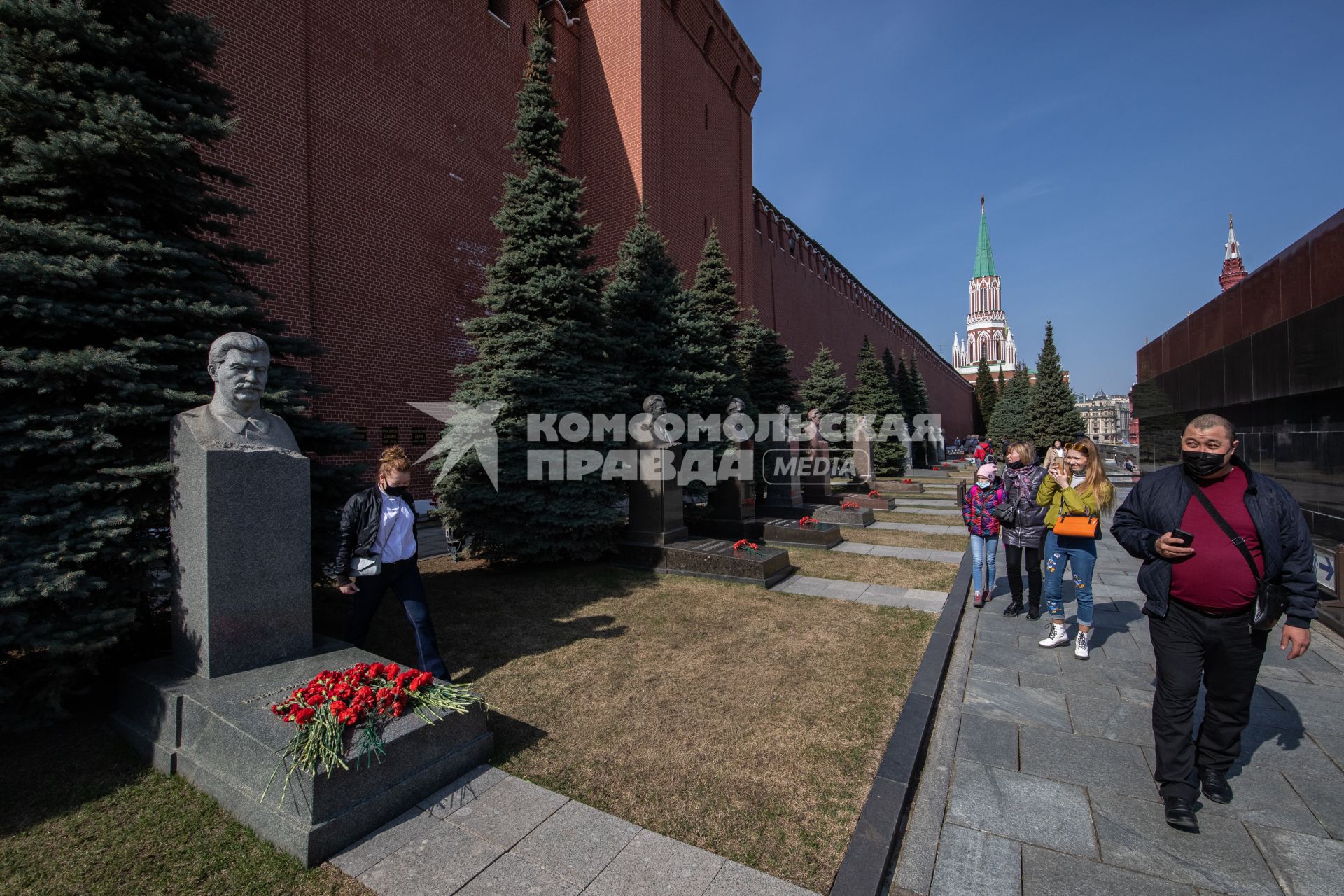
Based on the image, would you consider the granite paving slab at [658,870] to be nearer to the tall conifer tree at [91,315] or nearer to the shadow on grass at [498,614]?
the shadow on grass at [498,614]

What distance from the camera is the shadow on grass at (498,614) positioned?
5250 mm

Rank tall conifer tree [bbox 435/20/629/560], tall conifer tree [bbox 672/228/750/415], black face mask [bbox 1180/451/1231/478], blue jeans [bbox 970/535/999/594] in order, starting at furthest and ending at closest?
tall conifer tree [bbox 672/228/750/415] → tall conifer tree [bbox 435/20/629/560] → blue jeans [bbox 970/535/999/594] → black face mask [bbox 1180/451/1231/478]

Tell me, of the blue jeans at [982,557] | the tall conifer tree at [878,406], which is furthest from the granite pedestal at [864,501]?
the tall conifer tree at [878,406]

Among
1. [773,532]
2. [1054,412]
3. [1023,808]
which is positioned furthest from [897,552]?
[1054,412]

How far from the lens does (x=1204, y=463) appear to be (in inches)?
115

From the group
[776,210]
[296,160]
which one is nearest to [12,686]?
[296,160]

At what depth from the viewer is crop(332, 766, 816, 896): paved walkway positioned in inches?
96.1

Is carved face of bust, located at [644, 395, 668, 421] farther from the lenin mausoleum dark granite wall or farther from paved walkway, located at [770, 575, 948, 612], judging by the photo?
the lenin mausoleum dark granite wall

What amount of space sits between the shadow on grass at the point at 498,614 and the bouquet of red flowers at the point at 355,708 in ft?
4.72

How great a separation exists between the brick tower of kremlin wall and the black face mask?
30.9 ft

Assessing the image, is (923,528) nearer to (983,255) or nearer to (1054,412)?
(1054,412)

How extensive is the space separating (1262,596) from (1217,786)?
107 cm

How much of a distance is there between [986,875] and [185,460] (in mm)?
5011

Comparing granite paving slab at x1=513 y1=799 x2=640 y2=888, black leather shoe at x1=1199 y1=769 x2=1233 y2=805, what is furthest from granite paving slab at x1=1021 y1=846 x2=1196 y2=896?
granite paving slab at x1=513 y1=799 x2=640 y2=888
